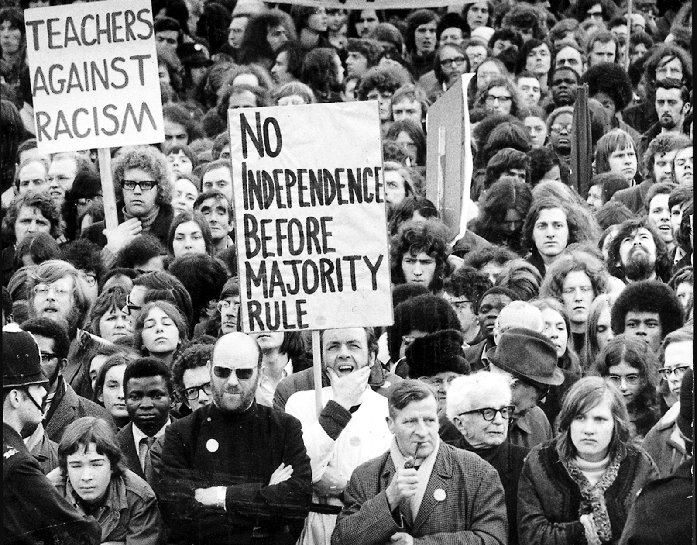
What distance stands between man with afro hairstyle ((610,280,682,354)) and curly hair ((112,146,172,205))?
10.7 ft

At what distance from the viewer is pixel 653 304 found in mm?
10562

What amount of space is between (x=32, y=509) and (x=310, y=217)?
1967mm

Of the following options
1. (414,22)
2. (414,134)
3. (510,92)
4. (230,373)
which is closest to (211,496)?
(230,373)

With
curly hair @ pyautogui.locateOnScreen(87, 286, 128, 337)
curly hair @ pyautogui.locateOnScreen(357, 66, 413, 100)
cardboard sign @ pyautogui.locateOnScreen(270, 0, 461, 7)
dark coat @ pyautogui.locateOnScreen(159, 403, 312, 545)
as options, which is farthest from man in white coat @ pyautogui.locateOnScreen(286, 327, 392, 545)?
curly hair @ pyautogui.locateOnScreen(357, 66, 413, 100)

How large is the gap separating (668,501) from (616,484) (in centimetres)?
42

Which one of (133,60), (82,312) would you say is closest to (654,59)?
(133,60)

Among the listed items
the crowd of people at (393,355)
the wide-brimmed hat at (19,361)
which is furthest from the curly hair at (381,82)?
the wide-brimmed hat at (19,361)

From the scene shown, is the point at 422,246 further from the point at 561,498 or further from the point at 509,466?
the point at 561,498

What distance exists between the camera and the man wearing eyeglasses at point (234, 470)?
30.7 feet

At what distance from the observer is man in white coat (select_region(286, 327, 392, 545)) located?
9586 mm

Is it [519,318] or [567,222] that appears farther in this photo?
[567,222]

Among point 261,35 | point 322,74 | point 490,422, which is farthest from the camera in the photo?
point 261,35

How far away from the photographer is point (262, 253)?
33.3 ft

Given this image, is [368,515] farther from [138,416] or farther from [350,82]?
[350,82]
